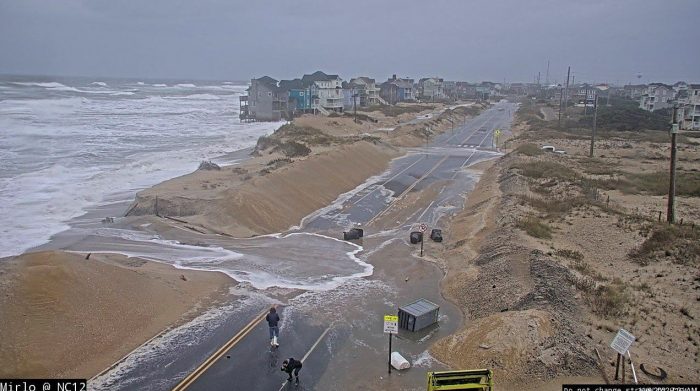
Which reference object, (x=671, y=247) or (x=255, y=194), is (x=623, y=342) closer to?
(x=671, y=247)

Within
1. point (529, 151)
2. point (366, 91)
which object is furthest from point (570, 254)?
point (366, 91)

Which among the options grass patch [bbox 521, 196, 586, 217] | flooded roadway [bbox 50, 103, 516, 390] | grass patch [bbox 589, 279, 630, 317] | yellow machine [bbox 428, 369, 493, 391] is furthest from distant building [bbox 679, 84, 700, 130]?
yellow machine [bbox 428, 369, 493, 391]

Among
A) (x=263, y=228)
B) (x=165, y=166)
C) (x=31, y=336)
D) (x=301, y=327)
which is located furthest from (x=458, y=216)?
(x=165, y=166)

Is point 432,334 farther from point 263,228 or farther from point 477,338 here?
point 263,228

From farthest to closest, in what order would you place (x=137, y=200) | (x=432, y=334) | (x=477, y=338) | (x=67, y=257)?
1. (x=137, y=200)
2. (x=67, y=257)
3. (x=432, y=334)
4. (x=477, y=338)

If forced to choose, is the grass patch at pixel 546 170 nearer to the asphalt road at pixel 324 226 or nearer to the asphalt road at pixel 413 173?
the asphalt road at pixel 324 226

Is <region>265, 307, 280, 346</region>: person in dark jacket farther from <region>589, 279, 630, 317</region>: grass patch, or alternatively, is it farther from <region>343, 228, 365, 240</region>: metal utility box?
<region>343, 228, 365, 240</region>: metal utility box
